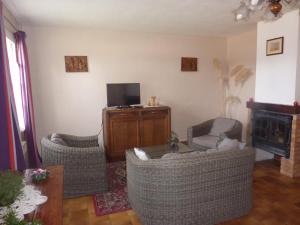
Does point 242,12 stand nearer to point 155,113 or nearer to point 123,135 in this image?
point 155,113

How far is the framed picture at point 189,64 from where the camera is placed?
17.2ft

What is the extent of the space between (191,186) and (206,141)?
2.04 m

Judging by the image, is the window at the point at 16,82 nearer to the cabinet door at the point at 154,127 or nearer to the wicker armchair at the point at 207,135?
the cabinet door at the point at 154,127

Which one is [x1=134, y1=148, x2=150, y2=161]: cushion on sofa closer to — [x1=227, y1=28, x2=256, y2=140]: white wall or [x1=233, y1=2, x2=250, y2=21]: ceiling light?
[x1=233, y1=2, x2=250, y2=21]: ceiling light

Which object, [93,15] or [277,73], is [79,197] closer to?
[93,15]

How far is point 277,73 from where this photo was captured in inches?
147

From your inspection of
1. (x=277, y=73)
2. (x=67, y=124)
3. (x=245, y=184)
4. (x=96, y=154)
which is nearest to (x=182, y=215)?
(x=245, y=184)

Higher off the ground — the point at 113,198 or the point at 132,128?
the point at 132,128

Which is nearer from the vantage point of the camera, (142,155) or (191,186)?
(191,186)

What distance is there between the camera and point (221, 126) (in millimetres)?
4500

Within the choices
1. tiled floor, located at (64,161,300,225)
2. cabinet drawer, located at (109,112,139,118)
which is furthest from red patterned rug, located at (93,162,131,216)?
cabinet drawer, located at (109,112,139,118)

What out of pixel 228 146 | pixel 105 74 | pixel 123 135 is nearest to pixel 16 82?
pixel 105 74

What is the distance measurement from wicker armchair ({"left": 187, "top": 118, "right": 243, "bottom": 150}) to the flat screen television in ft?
4.14

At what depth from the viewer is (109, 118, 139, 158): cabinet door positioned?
14.0ft
